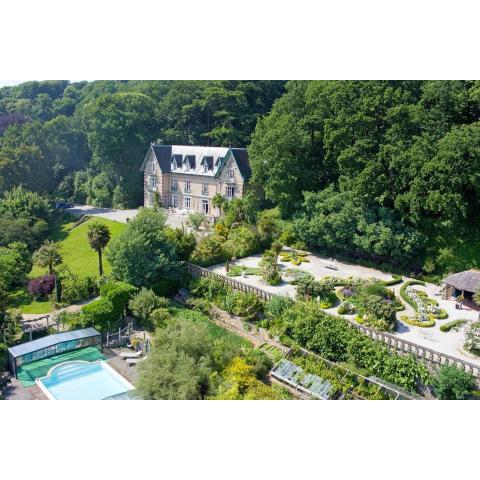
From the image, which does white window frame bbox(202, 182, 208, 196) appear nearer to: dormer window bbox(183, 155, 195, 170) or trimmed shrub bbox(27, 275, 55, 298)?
dormer window bbox(183, 155, 195, 170)

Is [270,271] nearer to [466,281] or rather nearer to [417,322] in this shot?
[417,322]

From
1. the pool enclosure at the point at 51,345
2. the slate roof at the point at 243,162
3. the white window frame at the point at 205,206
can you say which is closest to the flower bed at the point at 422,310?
the pool enclosure at the point at 51,345

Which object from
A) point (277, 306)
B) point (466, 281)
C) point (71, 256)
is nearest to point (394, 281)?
point (466, 281)

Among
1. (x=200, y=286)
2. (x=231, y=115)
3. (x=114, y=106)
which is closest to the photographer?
(x=200, y=286)

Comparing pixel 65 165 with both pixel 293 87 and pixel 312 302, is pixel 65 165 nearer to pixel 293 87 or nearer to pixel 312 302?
pixel 293 87

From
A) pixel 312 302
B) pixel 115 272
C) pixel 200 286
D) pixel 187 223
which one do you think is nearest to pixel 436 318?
pixel 312 302

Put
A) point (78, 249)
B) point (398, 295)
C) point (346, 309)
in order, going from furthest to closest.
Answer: point (78, 249)
point (398, 295)
point (346, 309)

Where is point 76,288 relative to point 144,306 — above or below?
below
